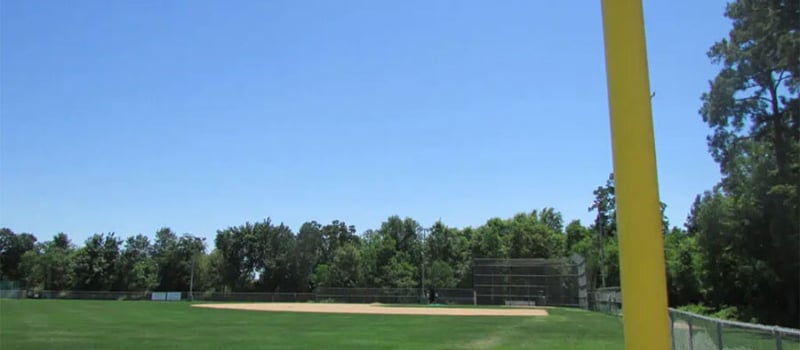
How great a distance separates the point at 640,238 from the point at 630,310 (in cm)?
43

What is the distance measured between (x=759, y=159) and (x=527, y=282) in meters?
35.8

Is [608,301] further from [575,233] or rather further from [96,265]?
[96,265]

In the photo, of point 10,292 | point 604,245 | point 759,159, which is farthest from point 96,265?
point 759,159

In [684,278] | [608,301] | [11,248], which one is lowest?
[608,301]

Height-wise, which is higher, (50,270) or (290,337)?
(50,270)

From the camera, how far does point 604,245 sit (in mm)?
86688

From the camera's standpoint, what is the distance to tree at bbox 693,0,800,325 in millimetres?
34281

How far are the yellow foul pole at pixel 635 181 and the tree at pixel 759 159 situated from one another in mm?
34793

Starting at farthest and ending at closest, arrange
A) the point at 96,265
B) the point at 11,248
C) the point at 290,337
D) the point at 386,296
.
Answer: the point at 11,248 → the point at 96,265 → the point at 386,296 → the point at 290,337

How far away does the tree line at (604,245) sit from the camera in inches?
1416

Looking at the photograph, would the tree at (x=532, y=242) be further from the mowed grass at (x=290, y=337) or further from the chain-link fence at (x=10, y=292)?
the chain-link fence at (x=10, y=292)

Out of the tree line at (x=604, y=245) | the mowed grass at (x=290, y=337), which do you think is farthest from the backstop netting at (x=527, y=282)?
the mowed grass at (x=290, y=337)

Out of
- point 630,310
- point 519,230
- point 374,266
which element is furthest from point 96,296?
point 630,310

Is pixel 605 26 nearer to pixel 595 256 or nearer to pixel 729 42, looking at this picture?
pixel 729 42
